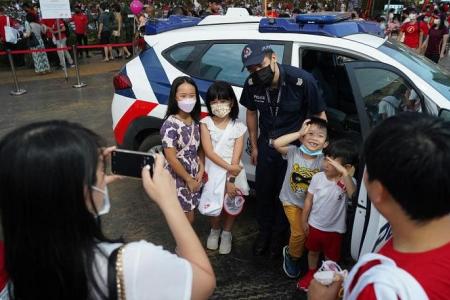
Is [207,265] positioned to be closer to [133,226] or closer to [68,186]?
[68,186]

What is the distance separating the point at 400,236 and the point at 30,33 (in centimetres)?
1052

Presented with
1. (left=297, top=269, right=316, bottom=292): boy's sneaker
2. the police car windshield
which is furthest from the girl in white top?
the police car windshield

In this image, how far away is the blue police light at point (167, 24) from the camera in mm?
4027

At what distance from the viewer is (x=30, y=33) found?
9.76m

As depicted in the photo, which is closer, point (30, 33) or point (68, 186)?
point (68, 186)

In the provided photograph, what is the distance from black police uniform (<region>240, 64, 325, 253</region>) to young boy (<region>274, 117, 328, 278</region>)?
154 millimetres

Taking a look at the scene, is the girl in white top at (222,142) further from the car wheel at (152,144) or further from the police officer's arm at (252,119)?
the car wheel at (152,144)

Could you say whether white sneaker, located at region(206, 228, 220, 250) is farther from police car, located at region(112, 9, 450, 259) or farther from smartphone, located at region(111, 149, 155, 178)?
smartphone, located at region(111, 149, 155, 178)

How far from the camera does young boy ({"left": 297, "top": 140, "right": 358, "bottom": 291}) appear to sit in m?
2.29

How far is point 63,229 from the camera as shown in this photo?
101 cm

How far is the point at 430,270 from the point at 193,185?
6.62 ft

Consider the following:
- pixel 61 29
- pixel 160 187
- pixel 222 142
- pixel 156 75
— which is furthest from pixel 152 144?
pixel 61 29

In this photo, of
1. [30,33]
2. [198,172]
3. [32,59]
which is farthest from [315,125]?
[32,59]

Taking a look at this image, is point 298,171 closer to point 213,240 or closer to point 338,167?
point 338,167
